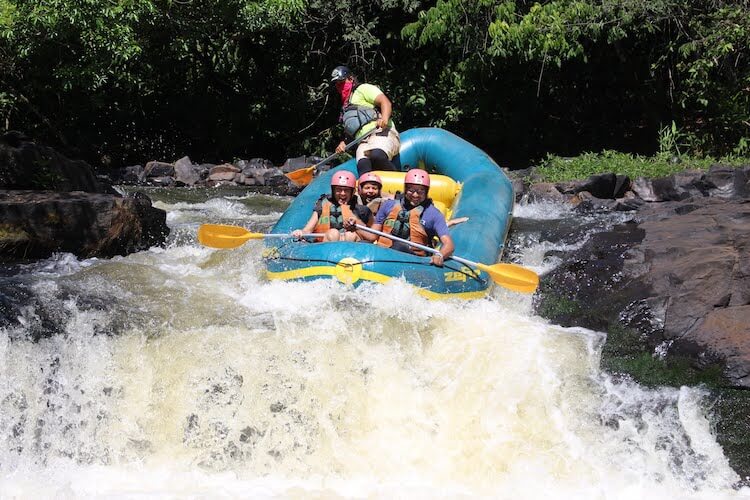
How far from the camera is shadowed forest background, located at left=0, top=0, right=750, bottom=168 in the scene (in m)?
11.1

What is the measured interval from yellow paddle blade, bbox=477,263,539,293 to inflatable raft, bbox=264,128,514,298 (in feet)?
0.71

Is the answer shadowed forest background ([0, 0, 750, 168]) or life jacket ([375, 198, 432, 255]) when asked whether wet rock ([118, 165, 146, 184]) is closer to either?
shadowed forest background ([0, 0, 750, 168])

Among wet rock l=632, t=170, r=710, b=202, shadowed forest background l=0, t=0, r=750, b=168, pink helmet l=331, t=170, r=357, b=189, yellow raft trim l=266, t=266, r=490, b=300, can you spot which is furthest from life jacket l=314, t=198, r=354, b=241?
shadowed forest background l=0, t=0, r=750, b=168

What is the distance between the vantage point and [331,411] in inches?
189

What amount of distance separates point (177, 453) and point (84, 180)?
435cm

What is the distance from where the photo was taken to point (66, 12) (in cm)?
1055

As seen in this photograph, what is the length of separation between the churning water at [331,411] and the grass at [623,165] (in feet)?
18.3

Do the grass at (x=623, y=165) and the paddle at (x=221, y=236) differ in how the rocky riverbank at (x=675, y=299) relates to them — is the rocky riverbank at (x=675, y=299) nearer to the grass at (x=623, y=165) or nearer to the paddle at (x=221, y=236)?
the paddle at (x=221, y=236)

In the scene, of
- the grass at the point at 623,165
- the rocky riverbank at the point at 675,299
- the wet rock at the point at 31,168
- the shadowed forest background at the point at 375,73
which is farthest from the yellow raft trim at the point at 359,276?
the shadowed forest background at the point at 375,73

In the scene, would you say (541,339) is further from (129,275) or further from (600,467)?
(129,275)

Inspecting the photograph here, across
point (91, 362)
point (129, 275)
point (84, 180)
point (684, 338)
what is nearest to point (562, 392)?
point (684, 338)

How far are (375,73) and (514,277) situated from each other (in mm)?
8148

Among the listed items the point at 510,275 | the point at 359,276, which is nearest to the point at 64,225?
the point at 359,276

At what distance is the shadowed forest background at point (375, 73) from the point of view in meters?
11.1
